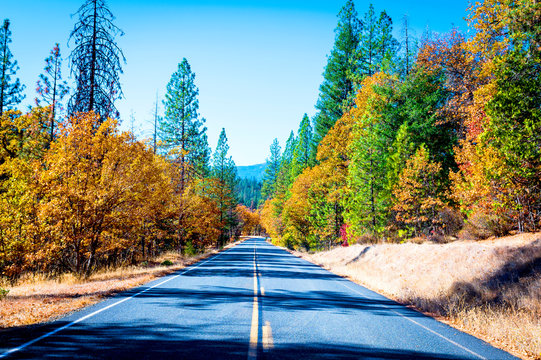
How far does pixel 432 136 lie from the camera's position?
25578 millimetres

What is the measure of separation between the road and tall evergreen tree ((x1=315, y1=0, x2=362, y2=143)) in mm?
27925

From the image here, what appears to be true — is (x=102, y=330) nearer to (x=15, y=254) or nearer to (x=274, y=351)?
(x=274, y=351)

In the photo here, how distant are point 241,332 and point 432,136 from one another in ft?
81.7

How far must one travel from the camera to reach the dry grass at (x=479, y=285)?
21.0 ft

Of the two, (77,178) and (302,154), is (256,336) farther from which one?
(302,154)

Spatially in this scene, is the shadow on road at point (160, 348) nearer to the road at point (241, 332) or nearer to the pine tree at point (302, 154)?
the road at point (241, 332)

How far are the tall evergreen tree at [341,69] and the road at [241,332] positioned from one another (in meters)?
27.9

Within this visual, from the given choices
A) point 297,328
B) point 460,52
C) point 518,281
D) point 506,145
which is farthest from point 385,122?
point 297,328

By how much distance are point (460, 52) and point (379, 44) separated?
8.24 m

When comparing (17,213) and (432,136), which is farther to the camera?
(432,136)

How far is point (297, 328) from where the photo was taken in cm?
614

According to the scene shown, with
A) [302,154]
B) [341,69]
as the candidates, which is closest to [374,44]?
[341,69]

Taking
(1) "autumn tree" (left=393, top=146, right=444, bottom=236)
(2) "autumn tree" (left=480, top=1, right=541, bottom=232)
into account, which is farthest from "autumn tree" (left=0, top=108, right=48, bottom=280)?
(1) "autumn tree" (left=393, top=146, right=444, bottom=236)

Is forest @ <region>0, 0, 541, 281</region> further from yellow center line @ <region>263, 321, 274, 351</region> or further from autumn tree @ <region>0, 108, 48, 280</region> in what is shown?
yellow center line @ <region>263, 321, 274, 351</region>
